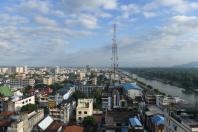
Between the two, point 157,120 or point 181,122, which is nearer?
point 181,122

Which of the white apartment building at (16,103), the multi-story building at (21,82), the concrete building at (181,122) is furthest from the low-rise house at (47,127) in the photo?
the multi-story building at (21,82)

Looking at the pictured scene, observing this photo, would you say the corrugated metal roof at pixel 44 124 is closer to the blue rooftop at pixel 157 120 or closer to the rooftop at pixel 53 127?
the rooftop at pixel 53 127

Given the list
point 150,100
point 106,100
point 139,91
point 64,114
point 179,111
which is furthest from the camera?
point 139,91

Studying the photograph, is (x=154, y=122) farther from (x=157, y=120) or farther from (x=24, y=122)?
(x=24, y=122)

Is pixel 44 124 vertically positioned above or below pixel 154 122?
below

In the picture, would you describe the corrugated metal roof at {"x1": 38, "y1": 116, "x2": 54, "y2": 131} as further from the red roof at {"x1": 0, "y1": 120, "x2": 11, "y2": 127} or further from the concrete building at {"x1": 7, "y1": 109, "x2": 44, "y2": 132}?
the red roof at {"x1": 0, "y1": 120, "x2": 11, "y2": 127}

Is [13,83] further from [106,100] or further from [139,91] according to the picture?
[106,100]

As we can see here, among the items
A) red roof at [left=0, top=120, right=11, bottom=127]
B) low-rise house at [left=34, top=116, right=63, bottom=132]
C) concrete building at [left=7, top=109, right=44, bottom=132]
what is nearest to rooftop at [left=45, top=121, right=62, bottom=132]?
low-rise house at [left=34, top=116, right=63, bottom=132]

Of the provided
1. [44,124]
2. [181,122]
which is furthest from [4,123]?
[181,122]

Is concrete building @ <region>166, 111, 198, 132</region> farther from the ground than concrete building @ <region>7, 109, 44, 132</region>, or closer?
farther from the ground

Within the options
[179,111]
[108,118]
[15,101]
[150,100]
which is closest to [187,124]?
[179,111]

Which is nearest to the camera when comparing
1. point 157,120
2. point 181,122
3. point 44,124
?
point 181,122
